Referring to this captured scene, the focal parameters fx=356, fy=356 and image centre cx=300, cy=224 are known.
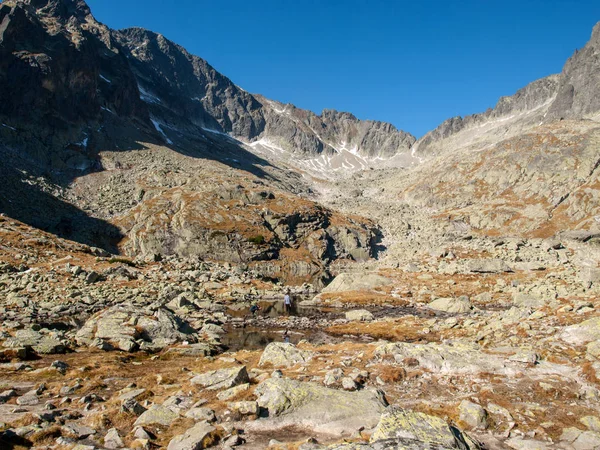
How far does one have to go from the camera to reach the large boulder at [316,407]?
1179 centimetres

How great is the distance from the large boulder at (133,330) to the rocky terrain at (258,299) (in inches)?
6.9

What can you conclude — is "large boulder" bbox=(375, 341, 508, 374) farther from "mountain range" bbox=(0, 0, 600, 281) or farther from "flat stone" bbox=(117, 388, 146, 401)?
"mountain range" bbox=(0, 0, 600, 281)

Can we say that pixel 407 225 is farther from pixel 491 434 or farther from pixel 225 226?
pixel 491 434

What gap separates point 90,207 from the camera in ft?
333

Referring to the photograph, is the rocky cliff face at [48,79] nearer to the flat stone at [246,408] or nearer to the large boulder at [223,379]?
the large boulder at [223,379]

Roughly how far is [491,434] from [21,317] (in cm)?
3783

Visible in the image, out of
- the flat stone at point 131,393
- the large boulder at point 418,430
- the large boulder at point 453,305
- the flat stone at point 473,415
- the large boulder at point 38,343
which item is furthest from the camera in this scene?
the large boulder at point 453,305

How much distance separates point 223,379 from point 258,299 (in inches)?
1612

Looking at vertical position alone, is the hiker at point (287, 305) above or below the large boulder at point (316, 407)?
below

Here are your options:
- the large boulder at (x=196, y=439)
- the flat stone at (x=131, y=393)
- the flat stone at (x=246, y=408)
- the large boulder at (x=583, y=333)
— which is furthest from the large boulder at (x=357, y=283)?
the large boulder at (x=196, y=439)

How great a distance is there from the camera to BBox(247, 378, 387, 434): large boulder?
11.8 meters

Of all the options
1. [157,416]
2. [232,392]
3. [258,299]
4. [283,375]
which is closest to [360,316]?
[258,299]

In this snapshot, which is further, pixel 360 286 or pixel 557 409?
pixel 360 286

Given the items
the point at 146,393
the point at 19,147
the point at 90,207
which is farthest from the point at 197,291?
the point at 19,147
